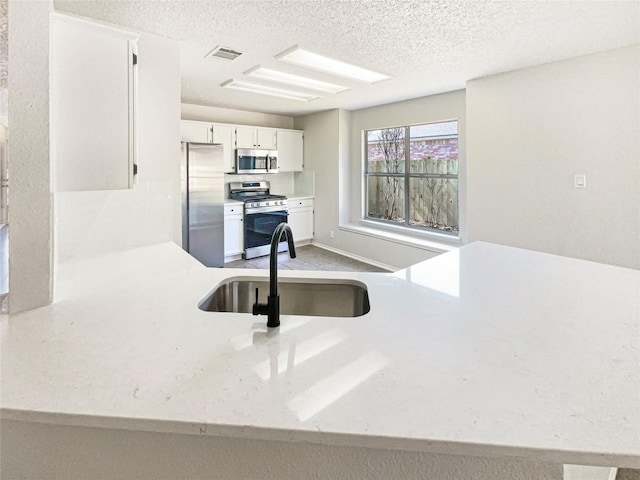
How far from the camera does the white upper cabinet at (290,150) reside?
242 inches

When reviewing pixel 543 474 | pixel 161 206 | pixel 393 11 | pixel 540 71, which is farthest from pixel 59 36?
pixel 540 71

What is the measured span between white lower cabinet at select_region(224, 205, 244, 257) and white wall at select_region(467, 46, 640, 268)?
10.9 feet

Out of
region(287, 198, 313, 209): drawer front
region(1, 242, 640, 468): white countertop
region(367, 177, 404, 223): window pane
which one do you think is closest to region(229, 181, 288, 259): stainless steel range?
region(287, 198, 313, 209): drawer front

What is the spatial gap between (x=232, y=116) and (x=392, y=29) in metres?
3.93

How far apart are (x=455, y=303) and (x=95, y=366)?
3.60ft

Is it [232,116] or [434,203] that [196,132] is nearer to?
[232,116]

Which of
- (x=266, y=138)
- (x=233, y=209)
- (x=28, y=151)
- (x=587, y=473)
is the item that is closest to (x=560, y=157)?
(x=587, y=473)

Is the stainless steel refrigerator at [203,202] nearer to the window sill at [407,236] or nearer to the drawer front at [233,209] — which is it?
the drawer front at [233,209]

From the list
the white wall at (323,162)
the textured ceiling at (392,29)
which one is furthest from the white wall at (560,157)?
the white wall at (323,162)

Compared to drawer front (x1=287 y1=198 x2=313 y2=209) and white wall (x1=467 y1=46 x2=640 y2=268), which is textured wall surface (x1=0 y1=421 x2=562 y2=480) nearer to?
white wall (x1=467 y1=46 x2=640 y2=268)

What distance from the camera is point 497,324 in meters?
1.06

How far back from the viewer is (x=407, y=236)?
5.08 m

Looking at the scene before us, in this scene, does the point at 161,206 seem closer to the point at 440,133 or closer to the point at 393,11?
the point at 393,11

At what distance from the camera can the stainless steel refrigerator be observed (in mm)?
4379
